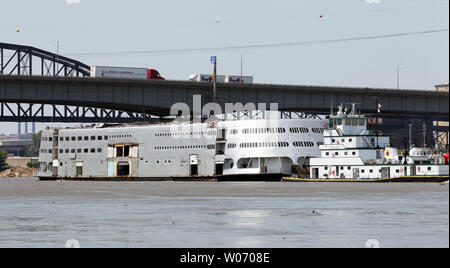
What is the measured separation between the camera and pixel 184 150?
150 m

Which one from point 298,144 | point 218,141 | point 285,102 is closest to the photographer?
point 298,144

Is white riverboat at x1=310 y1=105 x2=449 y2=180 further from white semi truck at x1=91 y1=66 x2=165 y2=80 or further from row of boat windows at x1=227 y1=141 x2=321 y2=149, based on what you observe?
white semi truck at x1=91 y1=66 x2=165 y2=80

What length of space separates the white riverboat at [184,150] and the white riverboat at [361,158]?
38.3 feet

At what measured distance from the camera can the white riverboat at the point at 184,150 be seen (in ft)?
445

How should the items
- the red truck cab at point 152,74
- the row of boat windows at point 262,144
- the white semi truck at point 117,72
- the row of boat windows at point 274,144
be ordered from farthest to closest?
the red truck cab at point 152,74, the white semi truck at point 117,72, the row of boat windows at point 262,144, the row of boat windows at point 274,144

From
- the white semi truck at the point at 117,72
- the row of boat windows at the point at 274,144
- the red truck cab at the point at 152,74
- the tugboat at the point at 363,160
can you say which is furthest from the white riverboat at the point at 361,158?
the red truck cab at the point at 152,74

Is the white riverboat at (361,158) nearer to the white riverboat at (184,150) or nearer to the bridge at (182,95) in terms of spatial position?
the white riverboat at (184,150)

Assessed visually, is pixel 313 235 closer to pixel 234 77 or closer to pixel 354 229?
pixel 354 229

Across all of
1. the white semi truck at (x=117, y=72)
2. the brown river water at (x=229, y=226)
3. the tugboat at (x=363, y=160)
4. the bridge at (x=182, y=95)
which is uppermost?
the white semi truck at (x=117, y=72)

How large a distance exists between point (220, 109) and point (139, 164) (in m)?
17.4

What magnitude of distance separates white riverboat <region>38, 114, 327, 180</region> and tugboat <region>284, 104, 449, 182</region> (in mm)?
10943

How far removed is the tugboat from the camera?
11162 cm
